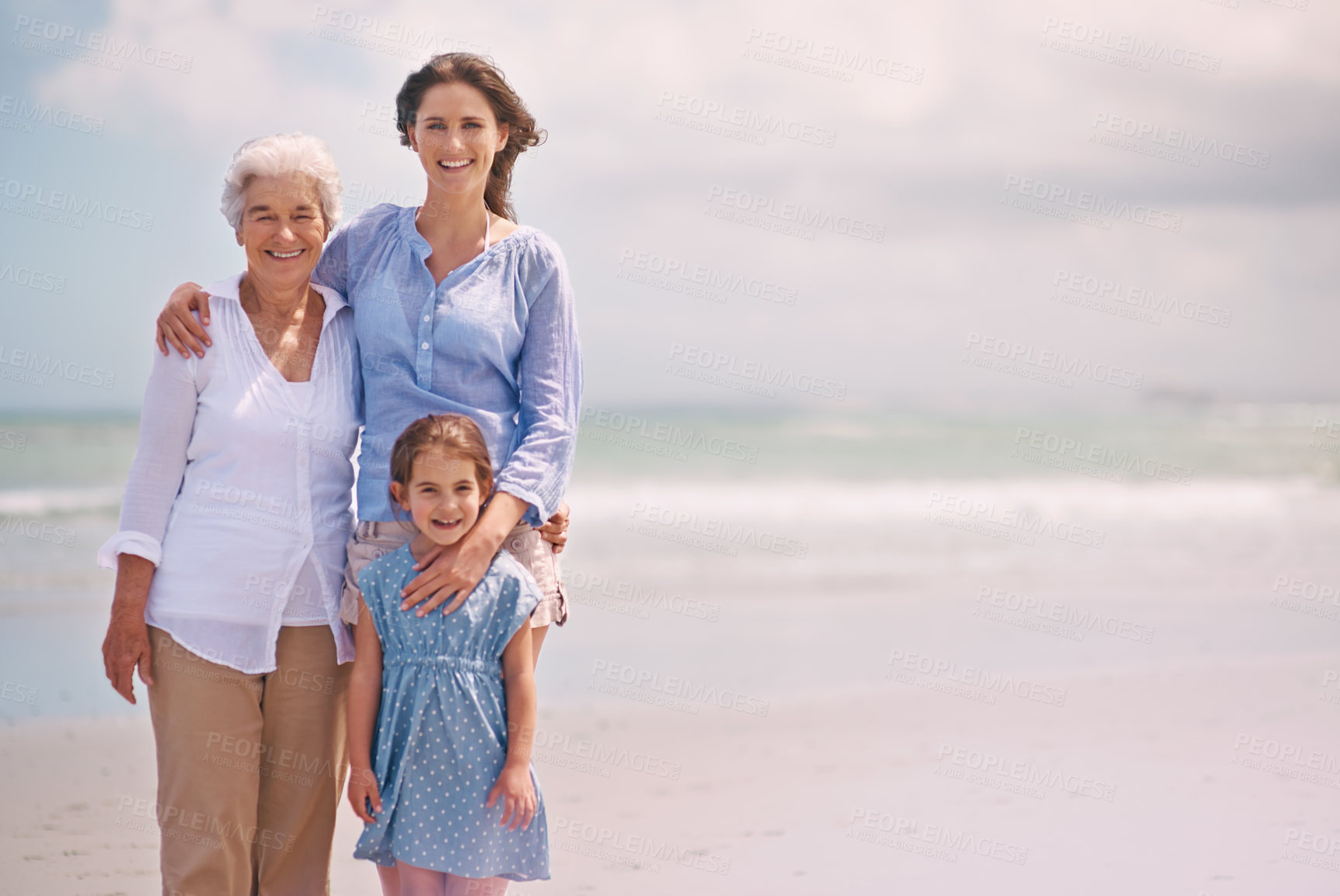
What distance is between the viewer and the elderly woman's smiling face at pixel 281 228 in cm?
246

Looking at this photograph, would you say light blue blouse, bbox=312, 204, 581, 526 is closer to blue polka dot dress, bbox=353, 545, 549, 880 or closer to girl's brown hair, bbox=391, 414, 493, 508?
girl's brown hair, bbox=391, 414, 493, 508

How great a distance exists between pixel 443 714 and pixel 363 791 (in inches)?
9.5

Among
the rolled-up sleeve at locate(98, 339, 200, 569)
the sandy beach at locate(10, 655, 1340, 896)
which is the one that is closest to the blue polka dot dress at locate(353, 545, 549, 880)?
the rolled-up sleeve at locate(98, 339, 200, 569)

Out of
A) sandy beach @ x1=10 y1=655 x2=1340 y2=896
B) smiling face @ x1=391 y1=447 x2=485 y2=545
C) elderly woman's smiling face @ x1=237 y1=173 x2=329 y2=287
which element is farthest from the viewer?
sandy beach @ x1=10 y1=655 x2=1340 y2=896

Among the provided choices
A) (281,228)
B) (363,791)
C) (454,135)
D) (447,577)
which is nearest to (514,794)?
(363,791)

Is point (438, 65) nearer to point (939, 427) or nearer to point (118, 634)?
point (118, 634)

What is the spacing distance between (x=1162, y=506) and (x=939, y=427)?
11528 millimetres

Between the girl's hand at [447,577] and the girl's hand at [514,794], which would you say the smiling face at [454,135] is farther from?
the girl's hand at [514,794]

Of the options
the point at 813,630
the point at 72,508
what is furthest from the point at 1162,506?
the point at 72,508

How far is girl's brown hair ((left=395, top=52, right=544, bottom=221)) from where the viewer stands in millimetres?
2529

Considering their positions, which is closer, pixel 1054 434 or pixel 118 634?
pixel 118 634

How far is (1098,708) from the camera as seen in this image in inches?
226

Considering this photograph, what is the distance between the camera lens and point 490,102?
8.39 feet

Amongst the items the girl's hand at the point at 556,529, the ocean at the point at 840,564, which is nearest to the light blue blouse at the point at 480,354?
the girl's hand at the point at 556,529
